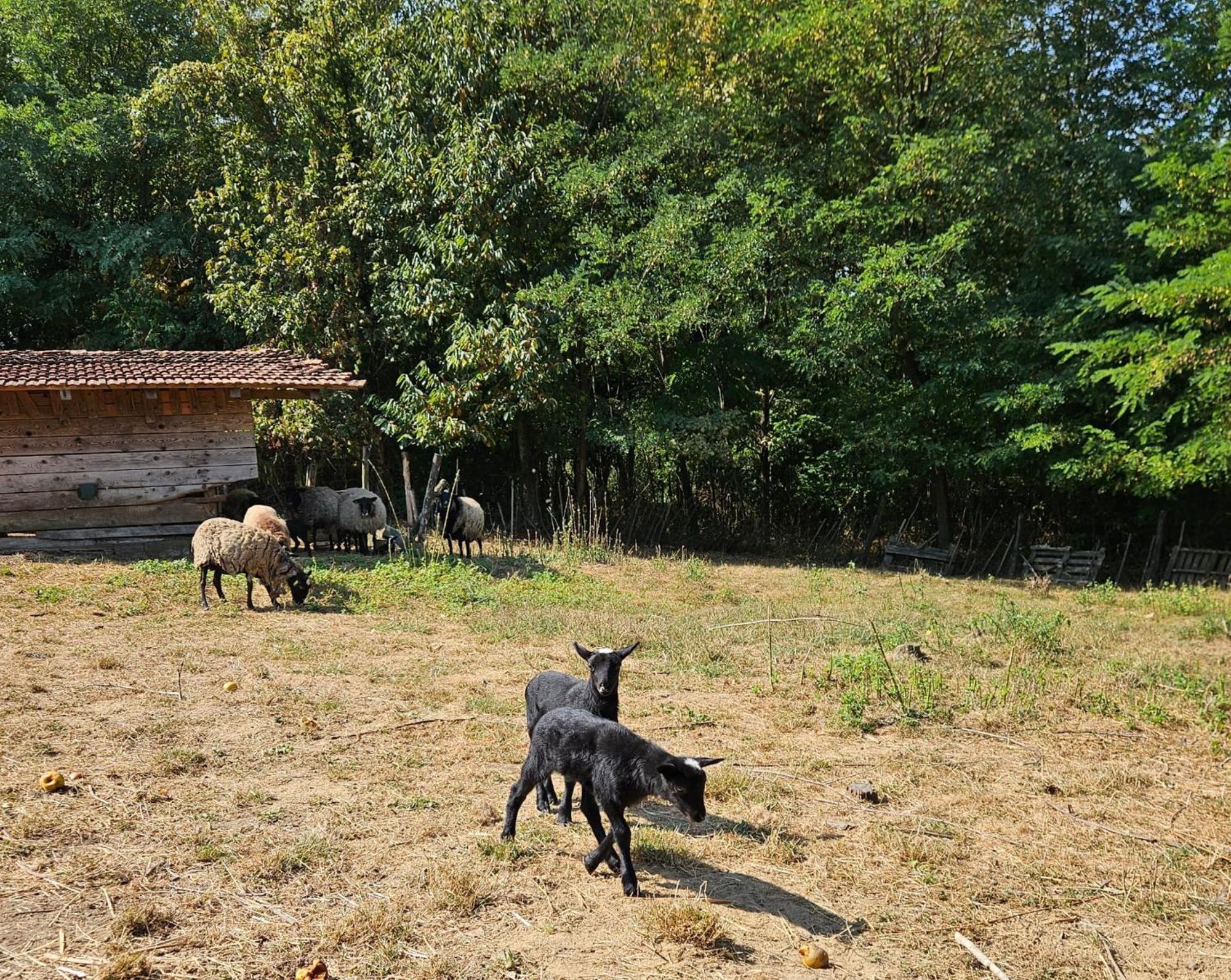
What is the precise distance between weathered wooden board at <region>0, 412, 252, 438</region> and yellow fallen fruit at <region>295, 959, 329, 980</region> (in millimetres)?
13654

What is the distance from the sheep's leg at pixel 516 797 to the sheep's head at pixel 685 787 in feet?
2.89

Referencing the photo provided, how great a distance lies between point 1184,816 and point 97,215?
88.9ft

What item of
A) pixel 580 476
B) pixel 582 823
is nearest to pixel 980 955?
pixel 582 823

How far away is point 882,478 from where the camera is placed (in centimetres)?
1958

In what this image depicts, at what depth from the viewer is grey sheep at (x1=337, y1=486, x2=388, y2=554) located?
17641 millimetres

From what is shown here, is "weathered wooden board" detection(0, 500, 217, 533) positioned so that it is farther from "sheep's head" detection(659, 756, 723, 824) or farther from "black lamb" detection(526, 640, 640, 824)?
"sheep's head" detection(659, 756, 723, 824)

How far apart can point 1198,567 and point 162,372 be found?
18.6 m

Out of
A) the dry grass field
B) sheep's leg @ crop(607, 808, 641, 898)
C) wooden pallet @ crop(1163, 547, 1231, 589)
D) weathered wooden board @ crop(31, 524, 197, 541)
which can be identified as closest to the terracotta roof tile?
weathered wooden board @ crop(31, 524, 197, 541)

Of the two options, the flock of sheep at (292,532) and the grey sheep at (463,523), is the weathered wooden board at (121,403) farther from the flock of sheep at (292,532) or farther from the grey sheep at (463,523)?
the grey sheep at (463,523)

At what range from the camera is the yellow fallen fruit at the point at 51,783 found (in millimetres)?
6039

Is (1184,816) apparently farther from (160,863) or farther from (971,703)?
(160,863)

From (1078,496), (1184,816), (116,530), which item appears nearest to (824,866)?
(1184,816)

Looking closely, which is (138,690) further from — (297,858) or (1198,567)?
(1198,567)

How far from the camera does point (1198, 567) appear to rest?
60.0ft
